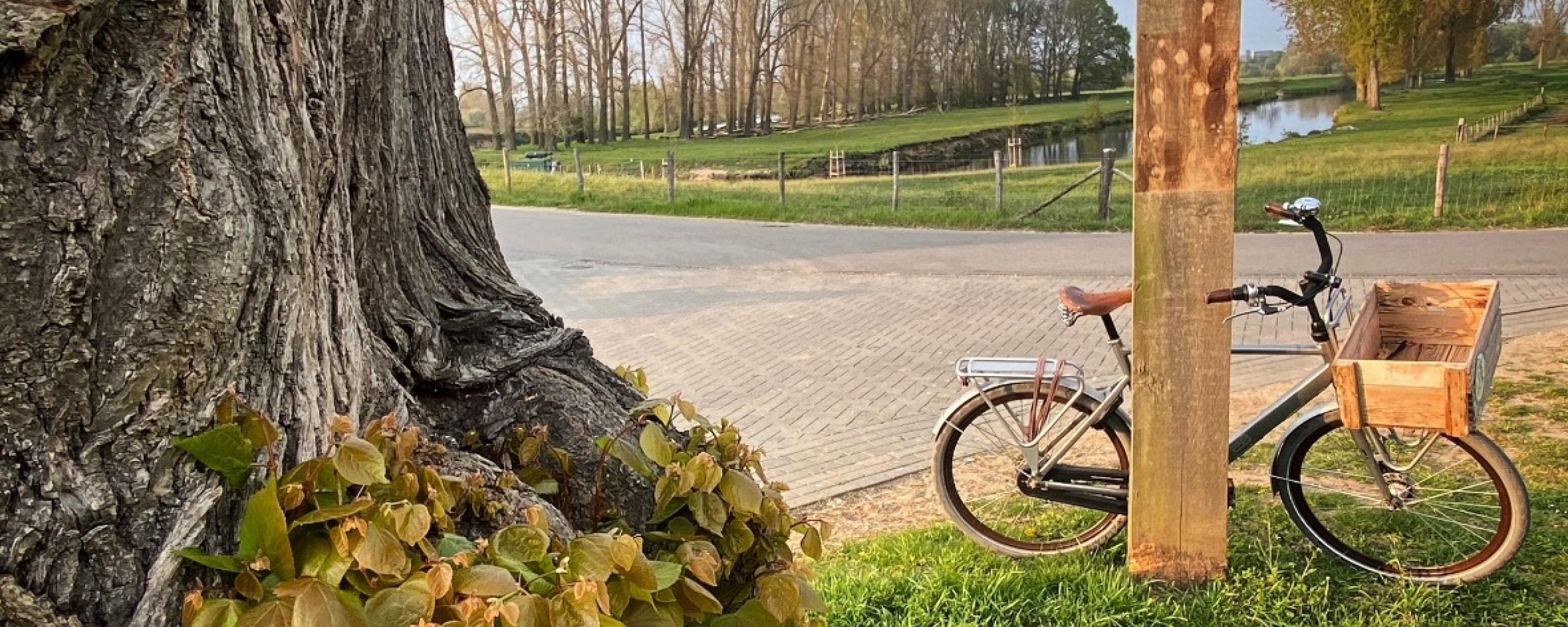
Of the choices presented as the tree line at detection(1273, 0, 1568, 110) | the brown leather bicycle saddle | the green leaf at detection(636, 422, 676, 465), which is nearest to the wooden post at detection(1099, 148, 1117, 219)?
the brown leather bicycle saddle

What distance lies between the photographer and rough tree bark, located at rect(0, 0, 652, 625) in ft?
4.30

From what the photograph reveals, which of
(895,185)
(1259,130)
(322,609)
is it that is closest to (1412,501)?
(322,609)

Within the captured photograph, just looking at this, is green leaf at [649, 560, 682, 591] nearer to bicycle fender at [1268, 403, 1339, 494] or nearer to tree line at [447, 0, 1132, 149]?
bicycle fender at [1268, 403, 1339, 494]

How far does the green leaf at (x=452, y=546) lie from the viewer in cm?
156

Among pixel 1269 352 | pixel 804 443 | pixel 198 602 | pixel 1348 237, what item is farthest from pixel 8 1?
pixel 1348 237

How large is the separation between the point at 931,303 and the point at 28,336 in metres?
10.3

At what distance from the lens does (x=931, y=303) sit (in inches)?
448

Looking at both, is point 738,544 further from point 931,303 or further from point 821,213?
point 821,213

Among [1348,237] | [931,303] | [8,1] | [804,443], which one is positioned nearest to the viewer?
[8,1]

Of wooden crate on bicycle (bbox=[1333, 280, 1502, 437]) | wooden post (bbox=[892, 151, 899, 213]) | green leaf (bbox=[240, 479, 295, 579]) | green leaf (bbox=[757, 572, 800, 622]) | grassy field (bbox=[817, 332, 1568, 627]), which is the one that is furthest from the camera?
wooden post (bbox=[892, 151, 899, 213])

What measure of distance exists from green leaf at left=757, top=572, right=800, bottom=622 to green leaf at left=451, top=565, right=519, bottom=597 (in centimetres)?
54

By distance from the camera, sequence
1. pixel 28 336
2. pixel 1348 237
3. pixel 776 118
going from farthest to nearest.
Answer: pixel 776 118, pixel 1348 237, pixel 28 336

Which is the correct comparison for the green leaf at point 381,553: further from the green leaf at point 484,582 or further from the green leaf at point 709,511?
the green leaf at point 709,511

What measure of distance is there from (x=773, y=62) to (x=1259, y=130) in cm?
3199
